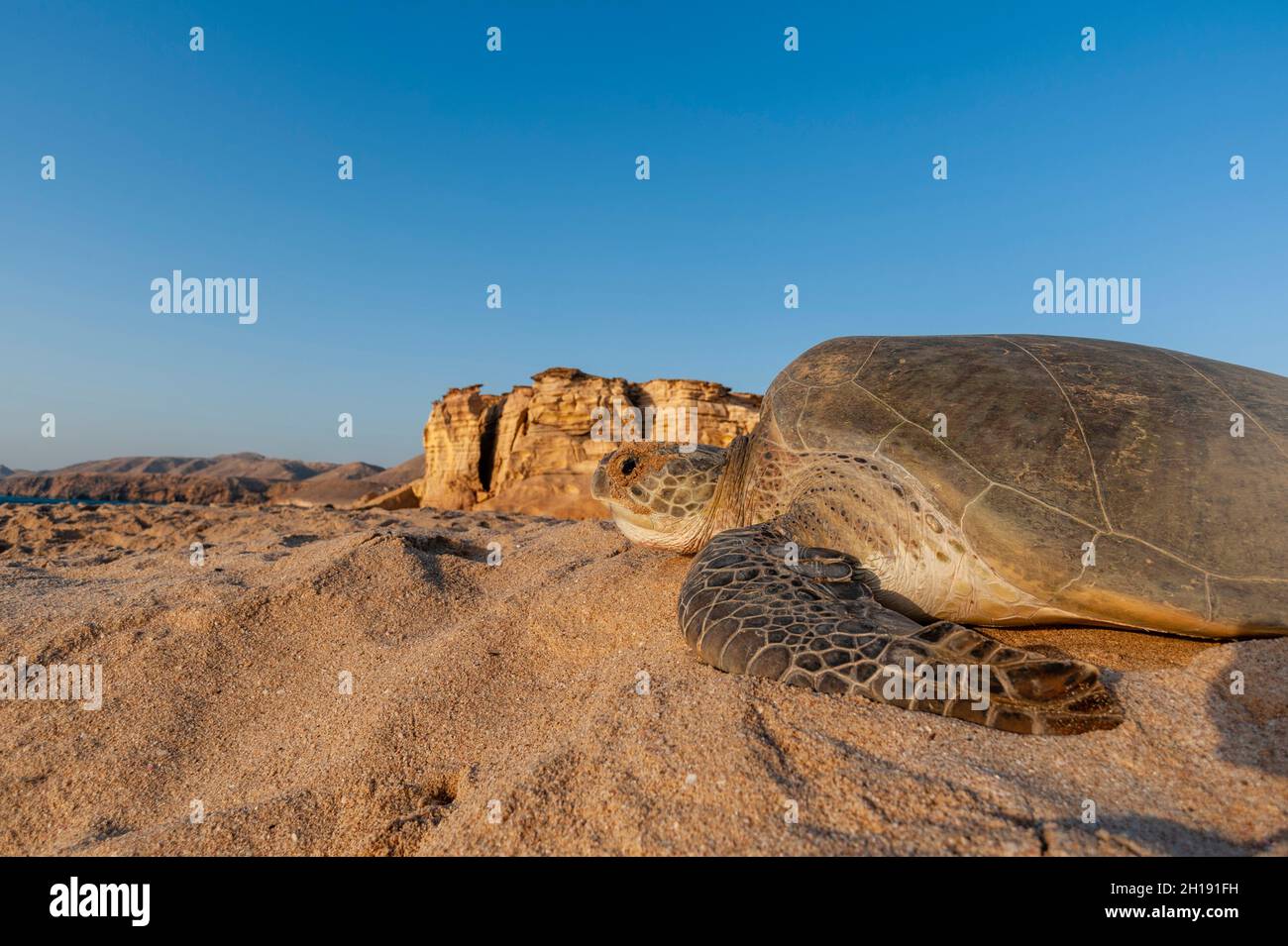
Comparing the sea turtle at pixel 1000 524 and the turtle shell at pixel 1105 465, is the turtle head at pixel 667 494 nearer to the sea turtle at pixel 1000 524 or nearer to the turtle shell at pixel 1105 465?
the sea turtle at pixel 1000 524

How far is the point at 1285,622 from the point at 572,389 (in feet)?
59.3

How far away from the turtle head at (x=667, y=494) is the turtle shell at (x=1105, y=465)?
80 centimetres

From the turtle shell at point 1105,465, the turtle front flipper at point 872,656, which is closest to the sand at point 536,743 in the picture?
the turtle front flipper at point 872,656

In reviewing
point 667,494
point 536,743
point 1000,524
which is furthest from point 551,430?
point 536,743

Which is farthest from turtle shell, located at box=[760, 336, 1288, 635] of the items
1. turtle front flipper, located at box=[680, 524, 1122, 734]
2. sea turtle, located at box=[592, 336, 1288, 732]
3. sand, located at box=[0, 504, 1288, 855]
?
turtle front flipper, located at box=[680, 524, 1122, 734]

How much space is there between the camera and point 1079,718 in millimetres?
1528

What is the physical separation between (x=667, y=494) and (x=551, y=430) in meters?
16.5

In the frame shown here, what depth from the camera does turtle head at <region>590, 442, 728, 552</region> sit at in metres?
3.49

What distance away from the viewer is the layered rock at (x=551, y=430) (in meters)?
18.3

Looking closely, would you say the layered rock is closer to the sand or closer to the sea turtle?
the sand

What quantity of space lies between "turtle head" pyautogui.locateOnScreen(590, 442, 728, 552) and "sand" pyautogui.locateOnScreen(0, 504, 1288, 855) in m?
0.25

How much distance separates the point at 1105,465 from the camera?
88.0 inches
